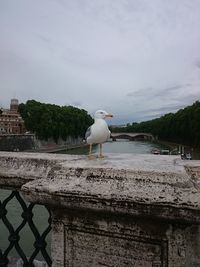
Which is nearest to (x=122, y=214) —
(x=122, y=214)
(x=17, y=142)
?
(x=122, y=214)

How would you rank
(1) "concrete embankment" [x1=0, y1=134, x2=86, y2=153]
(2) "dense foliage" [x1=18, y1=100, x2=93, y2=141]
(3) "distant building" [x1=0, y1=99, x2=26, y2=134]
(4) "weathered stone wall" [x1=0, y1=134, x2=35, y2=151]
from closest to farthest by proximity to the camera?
(4) "weathered stone wall" [x1=0, y1=134, x2=35, y2=151] < (1) "concrete embankment" [x1=0, y1=134, x2=86, y2=153] < (2) "dense foliage" [x1=18, y1=100, x2=93, y2=141] < (3) "distant building" [x1=0, y1=99, x2=26, y2=134]

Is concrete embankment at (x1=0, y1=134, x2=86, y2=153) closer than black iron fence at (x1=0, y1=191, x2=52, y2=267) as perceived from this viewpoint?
No

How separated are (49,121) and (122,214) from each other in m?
68.4

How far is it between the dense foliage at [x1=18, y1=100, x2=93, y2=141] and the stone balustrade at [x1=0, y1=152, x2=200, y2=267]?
219 ft

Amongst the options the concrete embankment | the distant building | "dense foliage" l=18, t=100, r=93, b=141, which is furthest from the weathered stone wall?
the distant building

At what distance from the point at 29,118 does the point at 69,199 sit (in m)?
68.5

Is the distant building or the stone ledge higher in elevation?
the distant building

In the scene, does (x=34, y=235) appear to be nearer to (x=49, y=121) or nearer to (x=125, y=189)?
(x=125, y=189)

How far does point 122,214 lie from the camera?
152 centimetres

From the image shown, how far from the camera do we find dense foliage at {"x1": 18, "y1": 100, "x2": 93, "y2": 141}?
6806 cm

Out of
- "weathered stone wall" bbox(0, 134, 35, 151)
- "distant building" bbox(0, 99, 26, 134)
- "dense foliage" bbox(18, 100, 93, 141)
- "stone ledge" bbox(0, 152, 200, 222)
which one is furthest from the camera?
"distant building" bbox(0, 99, 26, 134)

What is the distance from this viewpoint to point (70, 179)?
67.0 inches

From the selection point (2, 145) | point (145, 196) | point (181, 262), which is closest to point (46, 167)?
point (145, 196)

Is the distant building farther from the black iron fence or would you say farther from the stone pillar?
the stone pillar
